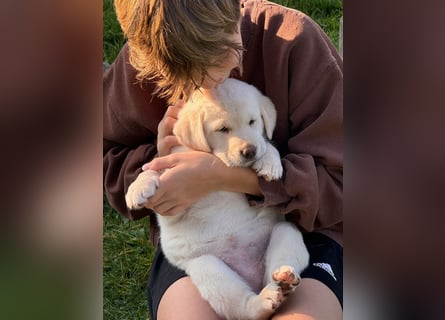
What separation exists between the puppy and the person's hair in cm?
11

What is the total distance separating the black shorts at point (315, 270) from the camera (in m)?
1.08

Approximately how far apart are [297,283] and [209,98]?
1.22ft

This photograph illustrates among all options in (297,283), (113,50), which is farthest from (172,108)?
(113,50)

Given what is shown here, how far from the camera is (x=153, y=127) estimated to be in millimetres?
1249

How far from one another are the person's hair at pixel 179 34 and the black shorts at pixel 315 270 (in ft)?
1.16

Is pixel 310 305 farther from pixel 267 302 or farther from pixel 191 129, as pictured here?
pixel 191 129

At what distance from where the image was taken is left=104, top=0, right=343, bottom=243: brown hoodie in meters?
1.10

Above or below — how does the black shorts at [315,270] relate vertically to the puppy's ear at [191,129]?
below

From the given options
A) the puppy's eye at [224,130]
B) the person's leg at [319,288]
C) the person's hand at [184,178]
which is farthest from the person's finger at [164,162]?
the person's leg at [319,288]

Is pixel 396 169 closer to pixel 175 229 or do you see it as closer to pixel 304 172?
pixel 304 172

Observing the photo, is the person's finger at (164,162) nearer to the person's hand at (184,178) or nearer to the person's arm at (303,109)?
the person's hand at (184,178)

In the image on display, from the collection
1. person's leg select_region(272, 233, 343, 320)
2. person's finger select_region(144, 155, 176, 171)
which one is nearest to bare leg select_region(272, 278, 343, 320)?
person's leg select_region(272, 233, 343, 320)

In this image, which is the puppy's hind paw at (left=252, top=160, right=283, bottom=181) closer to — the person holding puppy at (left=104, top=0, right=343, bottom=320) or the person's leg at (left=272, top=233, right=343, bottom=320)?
the person holding puppy at (left=104, top=0, right=343, bottom=320)

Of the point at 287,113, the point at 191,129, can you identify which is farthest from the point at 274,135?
the point at 191,129
